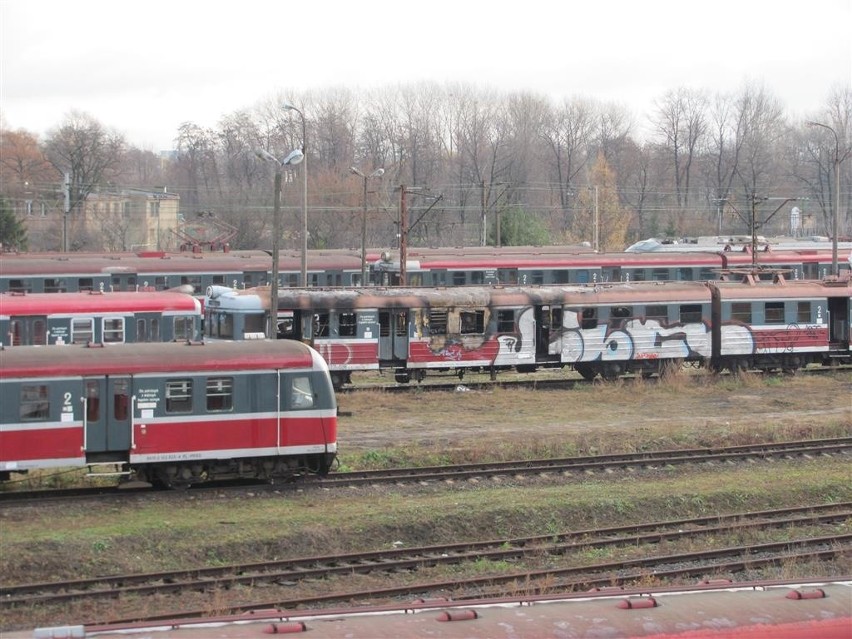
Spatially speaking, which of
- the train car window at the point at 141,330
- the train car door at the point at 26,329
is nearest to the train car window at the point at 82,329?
the train car door at the point at 26,329

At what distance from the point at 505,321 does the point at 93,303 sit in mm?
12287

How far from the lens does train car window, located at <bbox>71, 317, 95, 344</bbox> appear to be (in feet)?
104

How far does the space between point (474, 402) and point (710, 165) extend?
87131 millimetres

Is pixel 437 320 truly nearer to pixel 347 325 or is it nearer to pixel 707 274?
pixel 347 325

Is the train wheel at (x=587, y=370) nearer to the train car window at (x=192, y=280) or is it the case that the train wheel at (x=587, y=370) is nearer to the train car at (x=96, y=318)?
the train car at (x=96, y=318)

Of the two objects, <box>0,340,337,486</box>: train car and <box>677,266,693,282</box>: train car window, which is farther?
<box>677,266,693,282</box>: train car window

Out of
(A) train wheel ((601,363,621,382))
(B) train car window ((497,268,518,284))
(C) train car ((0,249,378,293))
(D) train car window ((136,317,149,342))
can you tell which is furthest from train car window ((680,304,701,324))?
(C) train car ((0,249,378,293))

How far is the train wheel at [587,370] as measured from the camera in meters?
34.2

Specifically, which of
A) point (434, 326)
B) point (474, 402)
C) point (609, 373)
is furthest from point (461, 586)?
point (609, 373)

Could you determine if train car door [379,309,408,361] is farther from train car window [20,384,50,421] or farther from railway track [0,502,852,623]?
railway track [0,502,852,623]

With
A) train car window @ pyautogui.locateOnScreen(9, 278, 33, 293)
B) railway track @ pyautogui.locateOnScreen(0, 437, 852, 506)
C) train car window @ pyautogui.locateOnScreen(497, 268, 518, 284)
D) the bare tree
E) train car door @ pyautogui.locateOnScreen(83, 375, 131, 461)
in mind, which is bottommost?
railway track @ pyautogui.locateOnScreen(0, 437, 852, 506)

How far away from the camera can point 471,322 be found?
32438mm

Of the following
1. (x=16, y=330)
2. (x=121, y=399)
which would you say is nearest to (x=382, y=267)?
(x=16, y=330)

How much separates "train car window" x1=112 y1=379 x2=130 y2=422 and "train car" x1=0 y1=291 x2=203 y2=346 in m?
12.6
